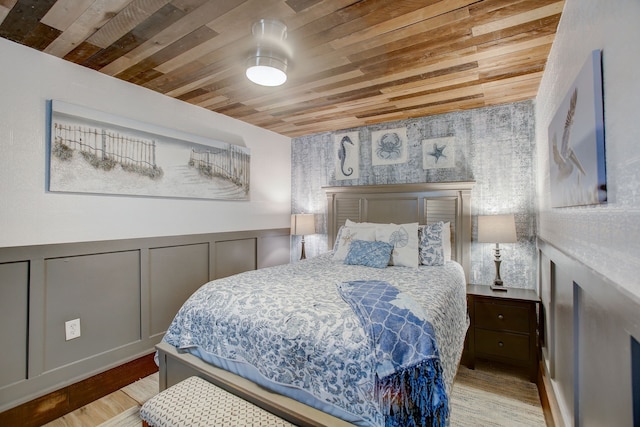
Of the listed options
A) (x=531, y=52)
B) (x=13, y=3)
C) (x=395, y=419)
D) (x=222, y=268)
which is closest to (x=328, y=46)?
(x=531, y=52)

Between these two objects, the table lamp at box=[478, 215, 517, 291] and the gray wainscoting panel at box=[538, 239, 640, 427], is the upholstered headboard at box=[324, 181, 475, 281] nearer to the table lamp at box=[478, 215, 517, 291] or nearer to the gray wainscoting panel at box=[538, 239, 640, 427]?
the table lamp at box=[478, 215, 517, 291]

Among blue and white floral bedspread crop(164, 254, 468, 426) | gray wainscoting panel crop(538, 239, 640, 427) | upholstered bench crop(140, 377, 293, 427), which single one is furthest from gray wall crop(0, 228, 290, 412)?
gray wainscoting panel crop(538, 239, 640, 427)

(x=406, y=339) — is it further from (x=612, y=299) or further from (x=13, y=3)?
(x=13, y=3)

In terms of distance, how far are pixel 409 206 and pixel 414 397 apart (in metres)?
2.35

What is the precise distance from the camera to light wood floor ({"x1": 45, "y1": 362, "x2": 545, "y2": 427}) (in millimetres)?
1888

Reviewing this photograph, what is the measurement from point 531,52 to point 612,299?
73.9 inches

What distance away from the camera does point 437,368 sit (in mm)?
1238

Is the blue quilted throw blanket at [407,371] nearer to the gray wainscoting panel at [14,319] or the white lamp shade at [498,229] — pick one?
the white lamp shade at [498,229]

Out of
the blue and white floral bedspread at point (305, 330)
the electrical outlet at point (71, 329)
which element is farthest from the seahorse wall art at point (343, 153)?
the electrical outlet at point (71, 329)

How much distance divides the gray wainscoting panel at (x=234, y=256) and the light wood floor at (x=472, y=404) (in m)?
1.14

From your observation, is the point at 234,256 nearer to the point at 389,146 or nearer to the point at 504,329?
the point at 389,146

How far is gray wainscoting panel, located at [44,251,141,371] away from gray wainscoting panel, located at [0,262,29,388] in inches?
4.5

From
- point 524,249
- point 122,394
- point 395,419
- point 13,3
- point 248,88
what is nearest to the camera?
point 395,419

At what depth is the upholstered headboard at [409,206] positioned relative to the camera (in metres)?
3.04
